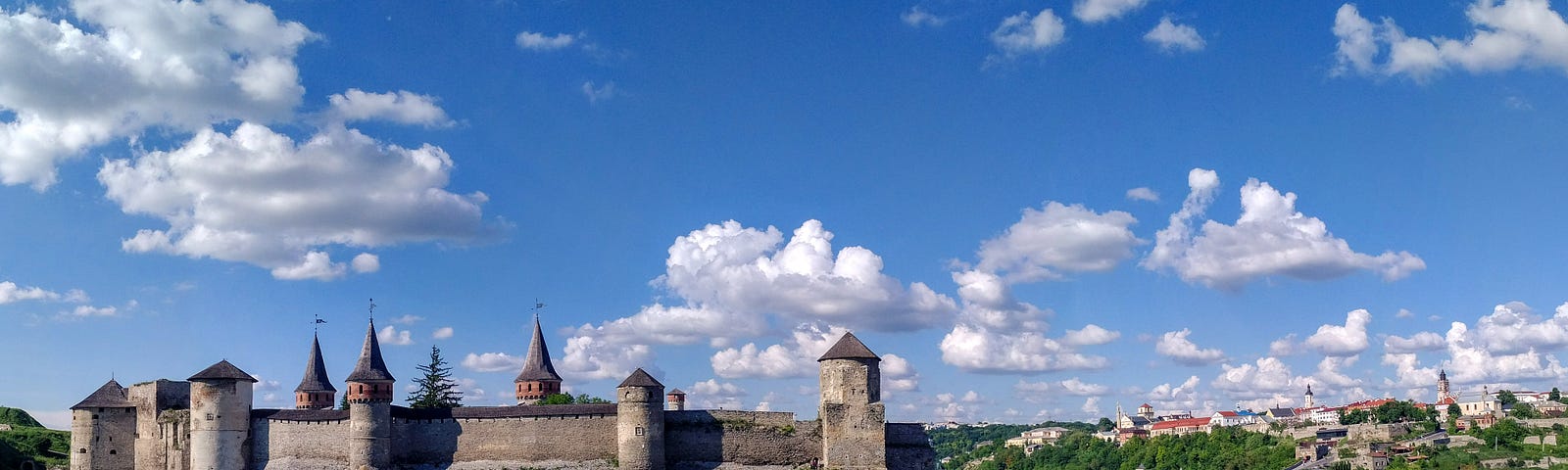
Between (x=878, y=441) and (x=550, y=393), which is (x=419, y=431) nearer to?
(x=550, y=393)

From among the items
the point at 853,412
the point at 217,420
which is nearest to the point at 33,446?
the point at 217,420

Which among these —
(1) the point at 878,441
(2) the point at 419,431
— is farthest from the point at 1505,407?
(2) the point at 419,431

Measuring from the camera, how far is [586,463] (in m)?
59.1

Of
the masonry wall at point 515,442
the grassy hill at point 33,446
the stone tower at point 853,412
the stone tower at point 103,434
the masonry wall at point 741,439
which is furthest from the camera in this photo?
the grassy hill at point 33,446

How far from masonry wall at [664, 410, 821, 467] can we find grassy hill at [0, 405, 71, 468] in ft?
135

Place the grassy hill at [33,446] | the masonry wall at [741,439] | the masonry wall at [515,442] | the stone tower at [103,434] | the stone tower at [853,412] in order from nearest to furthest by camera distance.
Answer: the stone tower at [853,412]
the masonry wall at [741,439]
the masonry wall at [515,442]
the stone tower at [103,434]
the grassy hill at [33,446]

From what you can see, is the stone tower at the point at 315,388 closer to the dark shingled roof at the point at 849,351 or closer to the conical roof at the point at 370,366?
the conical roof at the point at 370,366

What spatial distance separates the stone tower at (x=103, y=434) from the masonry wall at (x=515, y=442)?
599 inches

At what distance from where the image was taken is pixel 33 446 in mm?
82312

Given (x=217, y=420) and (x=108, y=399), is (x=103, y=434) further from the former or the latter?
(x=217, y=420)

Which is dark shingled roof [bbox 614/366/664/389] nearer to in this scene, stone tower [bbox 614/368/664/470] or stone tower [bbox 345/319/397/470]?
stone tower [bbox 614/368/664/470]

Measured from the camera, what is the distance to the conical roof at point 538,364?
2933 inches

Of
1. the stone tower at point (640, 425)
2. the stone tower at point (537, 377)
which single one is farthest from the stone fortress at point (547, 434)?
the stone tower at point (537, 377)

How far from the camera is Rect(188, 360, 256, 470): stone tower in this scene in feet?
198
